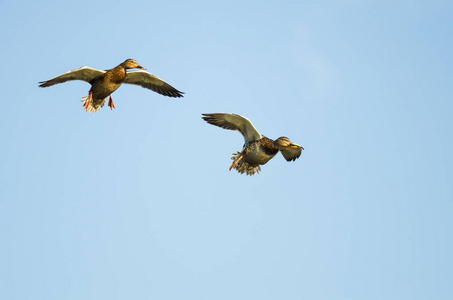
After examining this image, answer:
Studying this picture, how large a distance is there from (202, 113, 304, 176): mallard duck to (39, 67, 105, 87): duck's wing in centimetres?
382

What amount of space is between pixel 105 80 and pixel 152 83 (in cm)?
249

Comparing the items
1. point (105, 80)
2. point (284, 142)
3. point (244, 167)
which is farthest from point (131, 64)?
point (284, 142)

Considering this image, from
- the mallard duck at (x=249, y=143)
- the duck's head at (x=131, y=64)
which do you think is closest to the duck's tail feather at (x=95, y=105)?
the duck's head at (x=131, y=64)

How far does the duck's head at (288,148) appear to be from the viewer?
21.0 m

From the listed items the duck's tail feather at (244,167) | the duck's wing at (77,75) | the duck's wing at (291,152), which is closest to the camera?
the duck's wing at (77,75)

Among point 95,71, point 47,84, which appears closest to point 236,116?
point 95,71

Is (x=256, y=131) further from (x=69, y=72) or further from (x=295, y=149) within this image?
(x=69, y=72)

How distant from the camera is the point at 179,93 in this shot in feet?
77.1

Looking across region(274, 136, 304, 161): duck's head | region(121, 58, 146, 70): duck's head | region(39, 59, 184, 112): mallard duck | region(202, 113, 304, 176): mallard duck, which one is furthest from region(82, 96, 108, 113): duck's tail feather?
region(274, 136, 304, 161): duck's head

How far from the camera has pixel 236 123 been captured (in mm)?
21266

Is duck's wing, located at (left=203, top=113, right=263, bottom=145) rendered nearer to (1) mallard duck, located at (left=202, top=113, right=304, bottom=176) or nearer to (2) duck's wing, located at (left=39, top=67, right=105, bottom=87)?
(1) mallard duck, located at (left=202, top=113, right=304, bottom=176)

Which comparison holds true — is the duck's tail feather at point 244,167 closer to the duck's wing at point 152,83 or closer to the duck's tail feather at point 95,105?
the duck's wing at point 152,83

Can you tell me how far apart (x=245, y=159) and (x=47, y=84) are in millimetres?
6789

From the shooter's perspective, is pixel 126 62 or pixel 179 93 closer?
pixel 126 62
